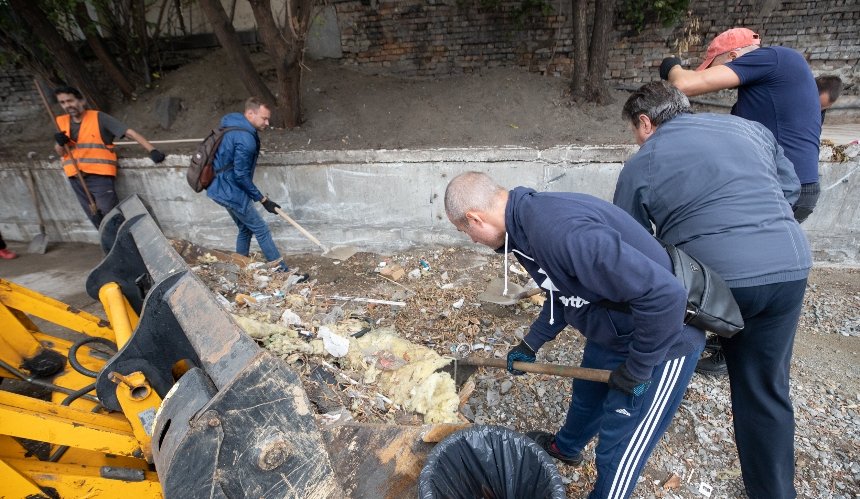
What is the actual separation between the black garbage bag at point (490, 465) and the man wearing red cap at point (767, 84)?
214 centimetres

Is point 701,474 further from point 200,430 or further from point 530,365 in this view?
point 200,430

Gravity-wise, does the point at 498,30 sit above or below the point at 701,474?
above

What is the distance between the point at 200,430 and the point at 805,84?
3416mm

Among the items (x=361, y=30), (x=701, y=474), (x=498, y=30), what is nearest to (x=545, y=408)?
(x=701, y=474)

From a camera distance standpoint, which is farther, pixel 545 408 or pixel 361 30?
pixel 361 30

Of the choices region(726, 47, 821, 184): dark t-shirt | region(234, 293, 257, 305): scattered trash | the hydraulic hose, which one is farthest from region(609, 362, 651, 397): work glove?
region(234, 293, 257, 305): scattered trash

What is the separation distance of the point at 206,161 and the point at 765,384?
15.2 feet

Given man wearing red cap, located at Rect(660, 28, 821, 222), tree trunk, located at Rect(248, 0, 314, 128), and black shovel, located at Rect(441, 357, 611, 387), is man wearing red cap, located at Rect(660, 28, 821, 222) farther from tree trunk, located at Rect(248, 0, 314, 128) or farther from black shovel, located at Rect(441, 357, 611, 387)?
tree trunk, located at Rect(248, 0, 314, 128)

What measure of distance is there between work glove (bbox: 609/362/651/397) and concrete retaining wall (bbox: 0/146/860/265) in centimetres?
300

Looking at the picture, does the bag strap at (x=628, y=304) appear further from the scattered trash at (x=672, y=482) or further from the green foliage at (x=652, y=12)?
the green foliage at (x=652, y=12)

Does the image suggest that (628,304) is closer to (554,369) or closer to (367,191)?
(554,369)

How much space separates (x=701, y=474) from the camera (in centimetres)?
241

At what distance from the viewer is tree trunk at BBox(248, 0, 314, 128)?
15.9ft

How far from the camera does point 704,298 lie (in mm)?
1646
